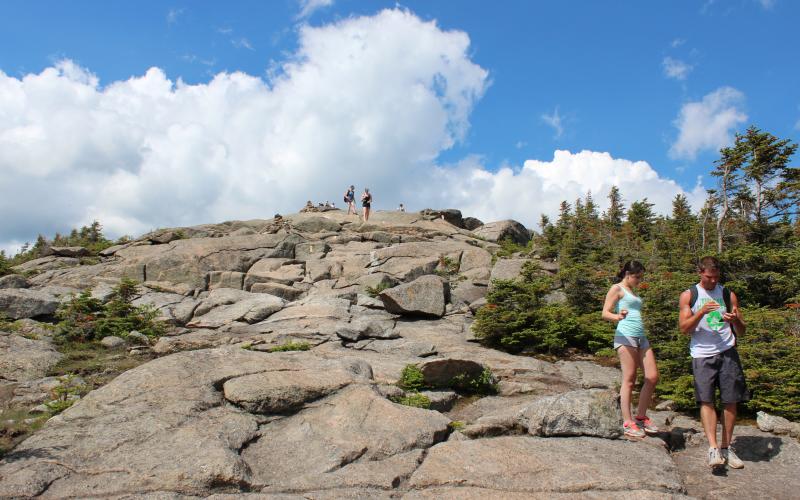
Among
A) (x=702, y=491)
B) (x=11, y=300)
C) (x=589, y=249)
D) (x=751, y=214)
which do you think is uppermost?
(x=751, y=214)

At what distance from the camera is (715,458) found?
6.00 m

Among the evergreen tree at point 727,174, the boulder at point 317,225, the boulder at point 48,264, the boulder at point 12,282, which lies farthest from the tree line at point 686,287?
the boulder at point 48,264

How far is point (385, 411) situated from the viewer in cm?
768

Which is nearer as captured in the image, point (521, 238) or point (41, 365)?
point (41, 365)

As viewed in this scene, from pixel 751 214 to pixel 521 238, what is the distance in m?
18.3

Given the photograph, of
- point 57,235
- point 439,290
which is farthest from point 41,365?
point 57,235

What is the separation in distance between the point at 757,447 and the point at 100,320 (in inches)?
665

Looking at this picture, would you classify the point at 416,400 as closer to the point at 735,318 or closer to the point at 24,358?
the point at 735,318

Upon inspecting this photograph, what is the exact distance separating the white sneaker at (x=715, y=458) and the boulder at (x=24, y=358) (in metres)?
13.0

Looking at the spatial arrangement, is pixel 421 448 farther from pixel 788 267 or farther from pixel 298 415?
pixel 788 267

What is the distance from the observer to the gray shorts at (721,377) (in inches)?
243

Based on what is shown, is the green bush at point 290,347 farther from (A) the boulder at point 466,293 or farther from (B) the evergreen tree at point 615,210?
(B) the evergreen tree at point 615,210

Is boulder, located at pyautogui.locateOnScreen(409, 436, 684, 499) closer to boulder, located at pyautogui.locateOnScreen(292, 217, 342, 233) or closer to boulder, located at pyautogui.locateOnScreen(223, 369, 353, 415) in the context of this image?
boulder, located at pyautogui.locateOnScreen(223, 369, 353, 415)

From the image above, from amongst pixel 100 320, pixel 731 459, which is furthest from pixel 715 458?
pixel 100 320
